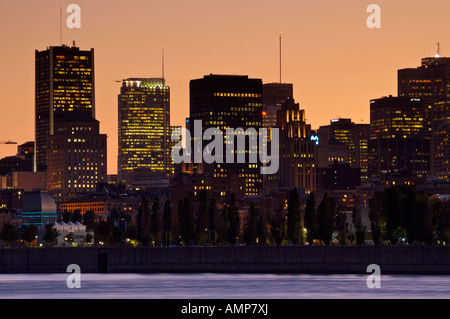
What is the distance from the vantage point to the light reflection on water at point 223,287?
147 m

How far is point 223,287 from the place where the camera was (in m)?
162

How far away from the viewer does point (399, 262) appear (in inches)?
7726

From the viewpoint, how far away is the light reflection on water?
14675cm
